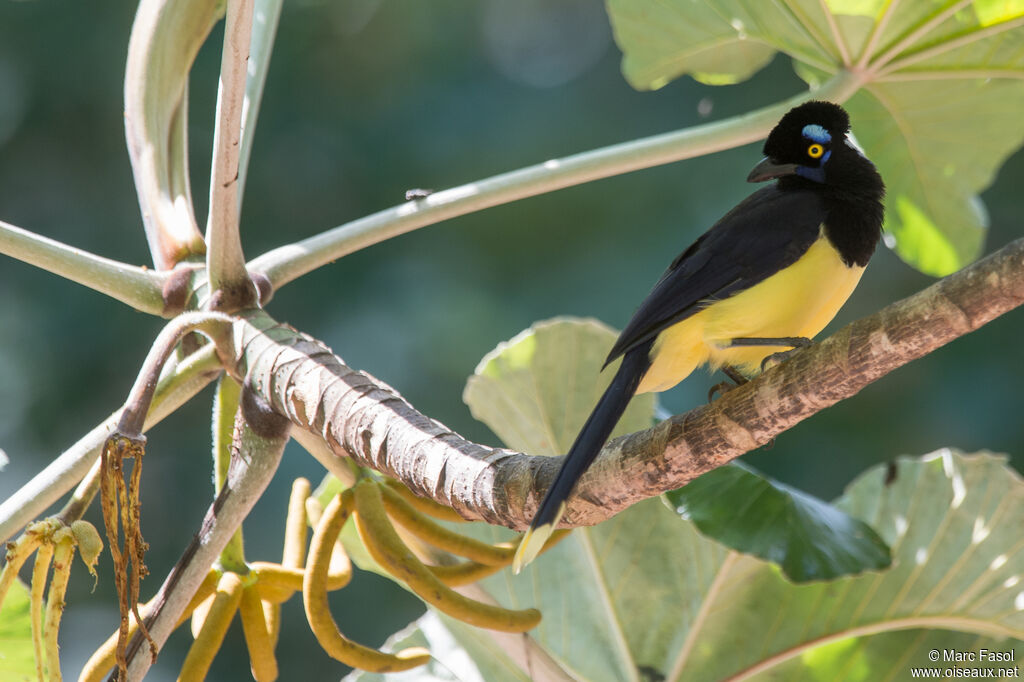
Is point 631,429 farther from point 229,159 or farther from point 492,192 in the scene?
point 229,159

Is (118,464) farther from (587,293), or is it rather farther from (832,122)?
(587,293)

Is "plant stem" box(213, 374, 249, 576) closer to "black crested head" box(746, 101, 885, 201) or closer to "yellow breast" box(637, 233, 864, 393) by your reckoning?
"yellow breast" box(637, 233, 864, 393)

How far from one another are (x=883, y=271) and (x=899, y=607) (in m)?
4.51

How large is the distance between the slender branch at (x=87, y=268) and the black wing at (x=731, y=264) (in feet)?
1.96

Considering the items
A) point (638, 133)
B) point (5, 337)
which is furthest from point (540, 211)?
point (5, 337)

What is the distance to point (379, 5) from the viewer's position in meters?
6.66

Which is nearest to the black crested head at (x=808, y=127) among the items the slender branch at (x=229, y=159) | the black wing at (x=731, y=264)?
the black wing at (x=731, y=264)

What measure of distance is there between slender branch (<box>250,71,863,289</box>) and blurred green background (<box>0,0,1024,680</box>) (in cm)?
353

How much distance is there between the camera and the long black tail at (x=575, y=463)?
91 centimetres

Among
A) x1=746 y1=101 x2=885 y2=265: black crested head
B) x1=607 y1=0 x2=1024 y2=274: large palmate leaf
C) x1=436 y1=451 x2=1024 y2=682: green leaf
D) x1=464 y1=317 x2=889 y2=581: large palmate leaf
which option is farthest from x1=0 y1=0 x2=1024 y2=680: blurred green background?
x1=746 y1=101 x2=885 y2=265: black crested head

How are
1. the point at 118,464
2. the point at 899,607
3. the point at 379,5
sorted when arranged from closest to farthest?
the point at 118,464 < the point at 899,607 < the point at 379,5

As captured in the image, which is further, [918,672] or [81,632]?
[81,632]

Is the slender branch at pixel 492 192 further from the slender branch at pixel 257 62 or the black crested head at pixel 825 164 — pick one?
the slender branch at pixel 257 62

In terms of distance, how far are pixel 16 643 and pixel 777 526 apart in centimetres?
96
